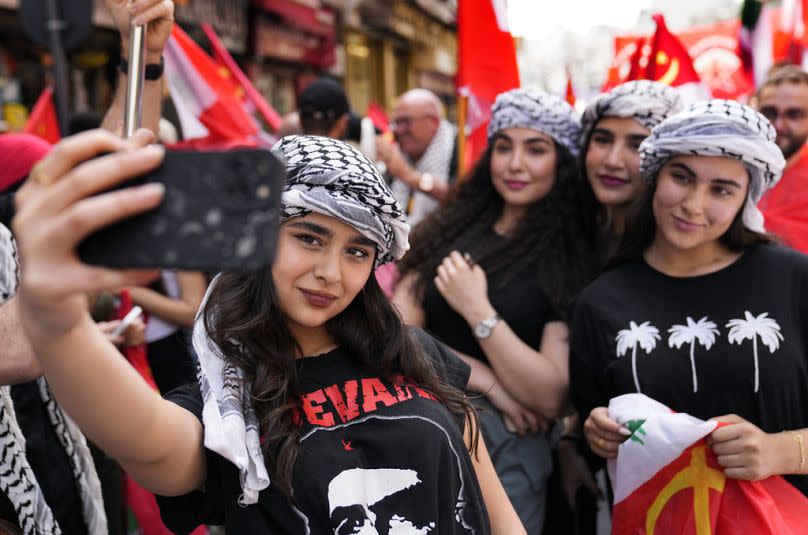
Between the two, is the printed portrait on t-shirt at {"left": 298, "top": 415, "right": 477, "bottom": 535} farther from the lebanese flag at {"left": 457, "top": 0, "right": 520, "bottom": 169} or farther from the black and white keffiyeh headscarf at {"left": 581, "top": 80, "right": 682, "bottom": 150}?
the lebanese flag at {"left": 457, "top": 0, "right": 520, "bottom": 169}

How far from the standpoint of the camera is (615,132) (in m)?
2.90

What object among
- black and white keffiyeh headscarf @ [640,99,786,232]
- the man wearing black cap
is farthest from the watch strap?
the man wearing black cap

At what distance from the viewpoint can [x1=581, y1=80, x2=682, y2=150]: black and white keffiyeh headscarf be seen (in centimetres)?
283

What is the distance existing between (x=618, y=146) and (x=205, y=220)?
2370 mm

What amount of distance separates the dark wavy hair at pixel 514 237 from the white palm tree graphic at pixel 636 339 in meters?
0.39

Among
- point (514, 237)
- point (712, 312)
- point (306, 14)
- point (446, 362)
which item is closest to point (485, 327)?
point (514, 237)

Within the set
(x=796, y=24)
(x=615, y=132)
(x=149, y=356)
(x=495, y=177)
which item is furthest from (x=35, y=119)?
(x=796, y=24)

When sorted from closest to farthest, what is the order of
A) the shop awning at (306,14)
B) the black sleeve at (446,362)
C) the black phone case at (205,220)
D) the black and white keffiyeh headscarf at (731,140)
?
the black phone case at (205,220) → the black sleeve at (446,362) → the black and white keffiyeh headscarf at (731,140) → the shop awning at (306,14)

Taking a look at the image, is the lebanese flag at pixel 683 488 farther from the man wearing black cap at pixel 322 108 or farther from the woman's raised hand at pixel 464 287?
the man wearing black cap at pixel 322 108

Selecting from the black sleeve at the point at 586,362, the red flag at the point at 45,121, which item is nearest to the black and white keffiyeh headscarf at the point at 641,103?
the black sleeve at the point at 586,362

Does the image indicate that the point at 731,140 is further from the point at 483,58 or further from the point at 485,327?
the point at 483,58

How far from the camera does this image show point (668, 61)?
162 inches

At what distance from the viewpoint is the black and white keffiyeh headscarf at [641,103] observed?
2832mm

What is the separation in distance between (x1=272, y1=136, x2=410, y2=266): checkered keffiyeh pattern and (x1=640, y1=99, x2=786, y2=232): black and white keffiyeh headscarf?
1054 mm
